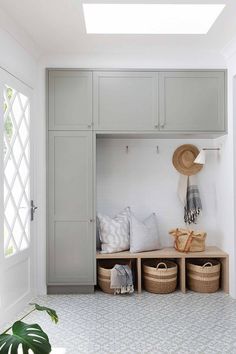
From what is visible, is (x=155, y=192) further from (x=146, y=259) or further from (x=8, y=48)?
(x=8, y=48)

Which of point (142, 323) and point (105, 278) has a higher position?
point (105, 278)

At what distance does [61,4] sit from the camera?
268 centimetres

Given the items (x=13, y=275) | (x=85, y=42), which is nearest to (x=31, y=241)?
(x=13, y=275)

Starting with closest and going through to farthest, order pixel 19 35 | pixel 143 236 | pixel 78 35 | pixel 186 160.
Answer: pixel 19 35
pixel 78 35
pixel 143 236
pixel 186 160

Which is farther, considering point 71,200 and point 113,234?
point 113,234

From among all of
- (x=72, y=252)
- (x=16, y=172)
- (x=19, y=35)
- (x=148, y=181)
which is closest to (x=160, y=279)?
(x=72, y=252)

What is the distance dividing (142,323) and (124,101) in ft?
7.16

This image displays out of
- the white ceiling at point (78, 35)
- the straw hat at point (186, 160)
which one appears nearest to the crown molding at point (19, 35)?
the white ceiling at point (78, 35)

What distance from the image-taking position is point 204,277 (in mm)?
3693

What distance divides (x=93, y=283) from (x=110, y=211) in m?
0.88

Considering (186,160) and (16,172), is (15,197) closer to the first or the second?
(16,172)

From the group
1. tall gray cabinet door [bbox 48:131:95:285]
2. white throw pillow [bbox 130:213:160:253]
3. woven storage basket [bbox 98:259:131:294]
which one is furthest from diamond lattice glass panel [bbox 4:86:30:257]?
white throw pillow [bbox 130:213:160:253]

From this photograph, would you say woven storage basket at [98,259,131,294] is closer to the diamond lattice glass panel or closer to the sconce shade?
the diamond lattice glass panel

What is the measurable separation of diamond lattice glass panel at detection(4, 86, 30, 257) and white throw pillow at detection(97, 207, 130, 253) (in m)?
0.82
